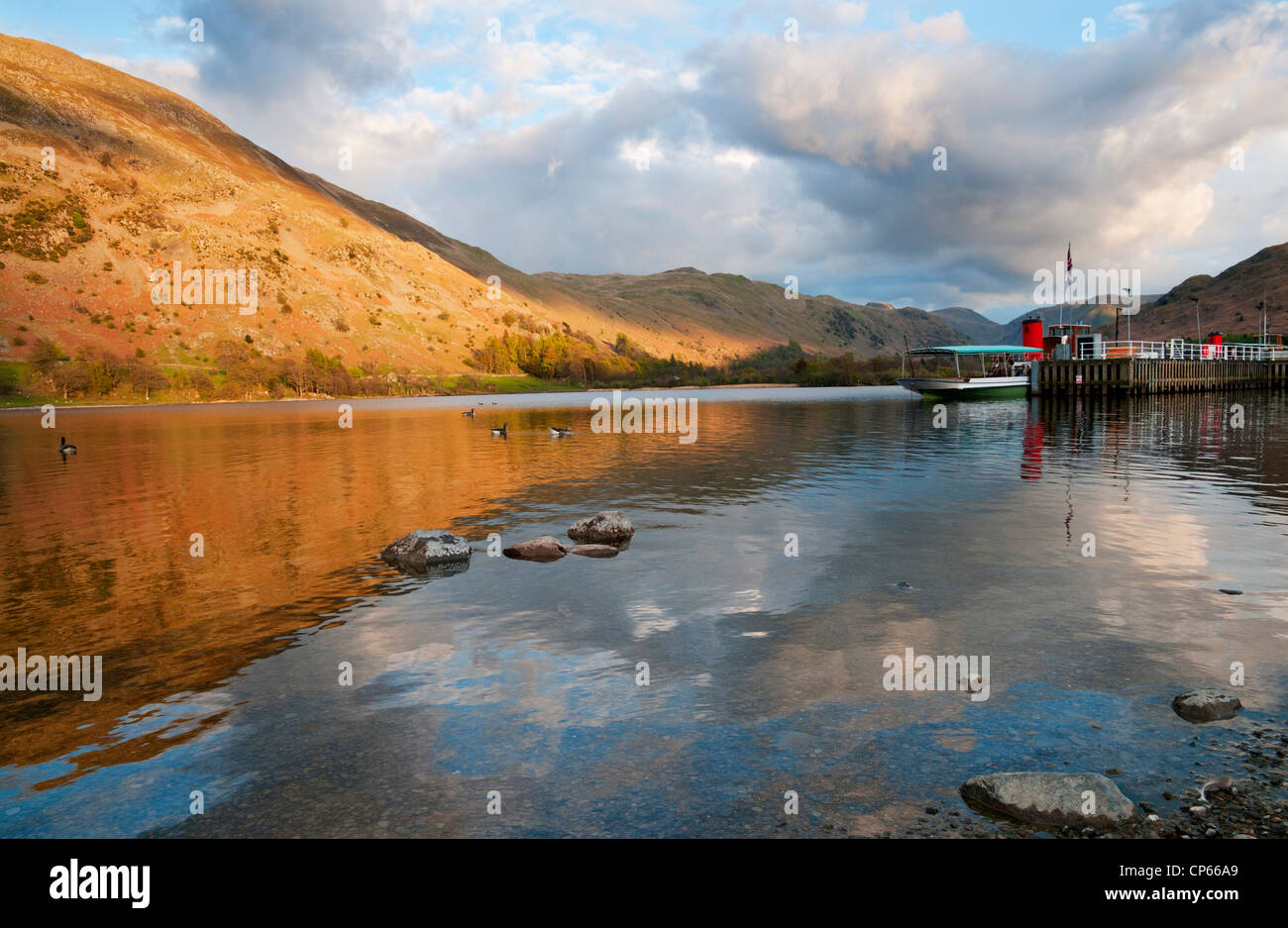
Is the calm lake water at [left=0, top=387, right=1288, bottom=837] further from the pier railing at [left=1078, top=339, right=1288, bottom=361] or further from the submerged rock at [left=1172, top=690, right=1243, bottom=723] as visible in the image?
the pier railing at [left=1078, top=339, right=1288, bottom=361]

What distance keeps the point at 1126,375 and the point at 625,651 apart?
385 ft

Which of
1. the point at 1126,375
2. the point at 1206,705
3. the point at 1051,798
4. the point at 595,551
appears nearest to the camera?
the point at 1051,798

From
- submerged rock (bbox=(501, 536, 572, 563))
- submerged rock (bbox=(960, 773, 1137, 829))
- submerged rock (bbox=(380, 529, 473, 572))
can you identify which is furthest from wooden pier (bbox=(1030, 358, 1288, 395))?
submerged rock (bbox=(960, 773, 1137, 829))

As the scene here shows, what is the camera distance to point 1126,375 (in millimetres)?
106438

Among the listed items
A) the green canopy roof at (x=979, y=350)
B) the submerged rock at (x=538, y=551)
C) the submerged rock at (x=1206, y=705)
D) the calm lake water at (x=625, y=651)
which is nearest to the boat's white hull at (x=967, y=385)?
the green canopy roof at (x=979, y=350)

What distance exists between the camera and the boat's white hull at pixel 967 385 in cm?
10625

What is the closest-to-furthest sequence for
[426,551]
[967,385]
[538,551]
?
[426,551] < [538,551] < [967,385]

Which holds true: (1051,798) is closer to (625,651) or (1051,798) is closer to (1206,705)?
(1206,705)

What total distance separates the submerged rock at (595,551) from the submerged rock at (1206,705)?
12211 mm

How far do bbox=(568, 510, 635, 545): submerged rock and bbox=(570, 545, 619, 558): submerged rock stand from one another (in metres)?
0.92

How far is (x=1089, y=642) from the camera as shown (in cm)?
1198

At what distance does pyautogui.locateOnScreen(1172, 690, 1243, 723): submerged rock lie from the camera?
9.15 meters

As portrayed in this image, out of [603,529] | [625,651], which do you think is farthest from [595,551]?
[625,651]
